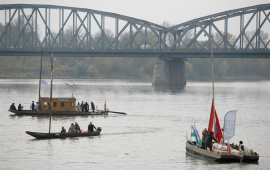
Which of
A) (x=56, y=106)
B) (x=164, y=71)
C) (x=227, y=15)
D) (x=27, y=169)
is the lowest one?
(x=27, y=169)

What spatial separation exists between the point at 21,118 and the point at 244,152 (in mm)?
35568

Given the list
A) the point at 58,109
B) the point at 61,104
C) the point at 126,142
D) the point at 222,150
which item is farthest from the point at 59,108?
the point at 222,150

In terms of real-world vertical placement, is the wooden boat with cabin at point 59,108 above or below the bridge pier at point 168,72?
below

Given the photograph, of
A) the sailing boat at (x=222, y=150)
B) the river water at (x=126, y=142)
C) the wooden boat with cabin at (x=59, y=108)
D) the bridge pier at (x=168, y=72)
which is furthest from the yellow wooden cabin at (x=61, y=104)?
the bridge pier at (x=168, y=72)

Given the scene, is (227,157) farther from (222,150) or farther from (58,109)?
(58,109)

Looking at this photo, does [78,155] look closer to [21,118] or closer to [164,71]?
[21,118]

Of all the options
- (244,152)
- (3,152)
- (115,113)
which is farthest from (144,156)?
(115,113)

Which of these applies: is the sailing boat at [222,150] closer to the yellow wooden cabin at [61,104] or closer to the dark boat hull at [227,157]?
the dark boat hull at [227,157]

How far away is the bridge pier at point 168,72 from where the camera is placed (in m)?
159

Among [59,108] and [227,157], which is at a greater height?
[59,108]

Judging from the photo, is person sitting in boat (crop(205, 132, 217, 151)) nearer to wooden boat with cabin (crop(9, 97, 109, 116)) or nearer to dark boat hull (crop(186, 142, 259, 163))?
dark boat hull (crop(186, 142, 259, 163))

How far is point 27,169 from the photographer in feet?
128

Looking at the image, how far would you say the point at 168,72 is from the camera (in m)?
161

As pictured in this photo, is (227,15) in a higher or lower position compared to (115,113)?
higher
